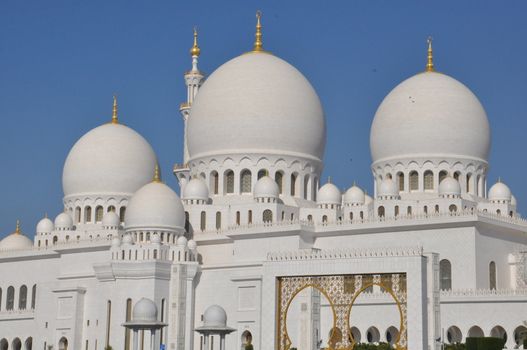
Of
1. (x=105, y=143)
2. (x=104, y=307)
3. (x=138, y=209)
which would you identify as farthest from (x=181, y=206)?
(x=105, y=143)

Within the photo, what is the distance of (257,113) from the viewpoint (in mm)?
49750

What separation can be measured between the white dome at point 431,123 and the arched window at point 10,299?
64.9 feet

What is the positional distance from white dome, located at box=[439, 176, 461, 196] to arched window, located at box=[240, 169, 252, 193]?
915cm

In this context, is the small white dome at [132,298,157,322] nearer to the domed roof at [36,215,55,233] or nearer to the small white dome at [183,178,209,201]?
the small white dome at [183,178,209,201]

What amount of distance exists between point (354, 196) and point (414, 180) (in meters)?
3.22

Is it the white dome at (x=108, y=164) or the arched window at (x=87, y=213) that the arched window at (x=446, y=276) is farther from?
the arched window at (x=87, y=213)

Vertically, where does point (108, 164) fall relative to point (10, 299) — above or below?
above

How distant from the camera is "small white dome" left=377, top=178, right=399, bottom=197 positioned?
1839 inches

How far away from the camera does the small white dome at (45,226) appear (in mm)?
54500

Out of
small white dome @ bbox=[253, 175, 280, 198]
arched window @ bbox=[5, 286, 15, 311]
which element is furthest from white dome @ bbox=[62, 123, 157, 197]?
small white dome @ bbox=[253, 175, 280, 198]

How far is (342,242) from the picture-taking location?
44906mm

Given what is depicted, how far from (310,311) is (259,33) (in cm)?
1908

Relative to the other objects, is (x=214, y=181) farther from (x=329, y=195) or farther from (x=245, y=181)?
(x=329, y=195)

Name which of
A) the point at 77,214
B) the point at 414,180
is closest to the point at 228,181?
the point at 414,180
